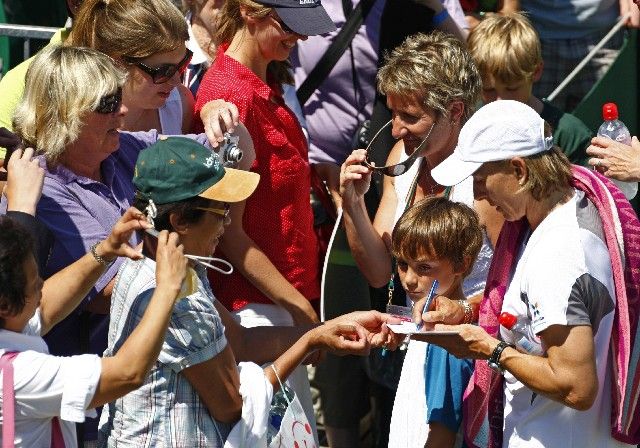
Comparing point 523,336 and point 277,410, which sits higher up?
point 523,336

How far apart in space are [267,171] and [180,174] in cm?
118

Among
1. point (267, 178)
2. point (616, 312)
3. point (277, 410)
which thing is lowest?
point (277, 410)

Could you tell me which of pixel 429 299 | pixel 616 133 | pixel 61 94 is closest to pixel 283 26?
pixel 61 94

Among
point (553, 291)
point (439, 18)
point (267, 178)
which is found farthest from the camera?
point (439, 18)

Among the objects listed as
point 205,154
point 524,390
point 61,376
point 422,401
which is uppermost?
point 205,154

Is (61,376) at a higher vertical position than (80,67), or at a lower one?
lower

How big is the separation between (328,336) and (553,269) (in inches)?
29.3

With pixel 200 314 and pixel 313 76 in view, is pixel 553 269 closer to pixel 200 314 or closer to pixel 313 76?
pixel 200 314

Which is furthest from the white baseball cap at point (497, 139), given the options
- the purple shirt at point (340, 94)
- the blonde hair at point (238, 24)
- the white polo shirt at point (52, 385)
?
the purple shirt at point (340, 94)

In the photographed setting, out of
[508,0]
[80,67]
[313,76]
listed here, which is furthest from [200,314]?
[508,0]

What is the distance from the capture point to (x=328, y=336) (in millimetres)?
3992

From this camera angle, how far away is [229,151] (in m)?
4.28

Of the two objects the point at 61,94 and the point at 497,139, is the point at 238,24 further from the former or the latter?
the point at 497,139

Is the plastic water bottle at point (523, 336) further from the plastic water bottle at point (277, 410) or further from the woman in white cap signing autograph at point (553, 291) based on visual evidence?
the plastic water bottle at point (277, 410)
